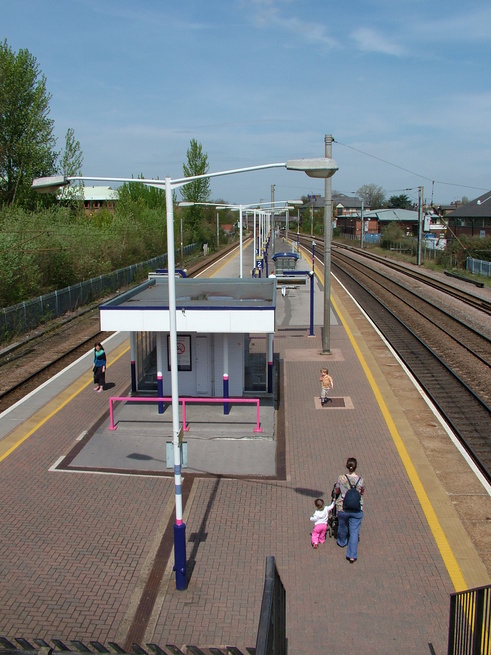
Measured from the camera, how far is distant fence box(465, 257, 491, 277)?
139 feet

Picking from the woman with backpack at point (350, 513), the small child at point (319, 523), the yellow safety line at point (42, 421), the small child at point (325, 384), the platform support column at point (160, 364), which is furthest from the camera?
the small child at point (325, 384)

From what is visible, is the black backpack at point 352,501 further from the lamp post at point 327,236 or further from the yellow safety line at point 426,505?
the lamp post at point 327,236

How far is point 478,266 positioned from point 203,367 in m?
34.8

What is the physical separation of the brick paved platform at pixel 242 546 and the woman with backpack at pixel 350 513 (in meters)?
0.16

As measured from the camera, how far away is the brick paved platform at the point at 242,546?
6.88 metres

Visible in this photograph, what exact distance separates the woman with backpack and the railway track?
3.27m

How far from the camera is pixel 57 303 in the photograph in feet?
93.0

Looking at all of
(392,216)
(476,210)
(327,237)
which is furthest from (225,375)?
(392,216)

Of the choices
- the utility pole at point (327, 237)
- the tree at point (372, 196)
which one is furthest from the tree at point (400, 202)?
the utility pole at point (327, 237)

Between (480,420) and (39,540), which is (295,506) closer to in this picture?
(39,540)

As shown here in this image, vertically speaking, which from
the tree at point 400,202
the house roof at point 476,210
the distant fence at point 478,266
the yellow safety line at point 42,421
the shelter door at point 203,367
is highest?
the tree at point 400,202

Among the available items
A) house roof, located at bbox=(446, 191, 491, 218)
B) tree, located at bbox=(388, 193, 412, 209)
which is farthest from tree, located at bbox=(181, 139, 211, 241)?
tree, located at bbox=(388, 193, 412, 209)

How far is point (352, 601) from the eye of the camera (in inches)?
286

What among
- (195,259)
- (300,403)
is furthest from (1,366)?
(195,259)
